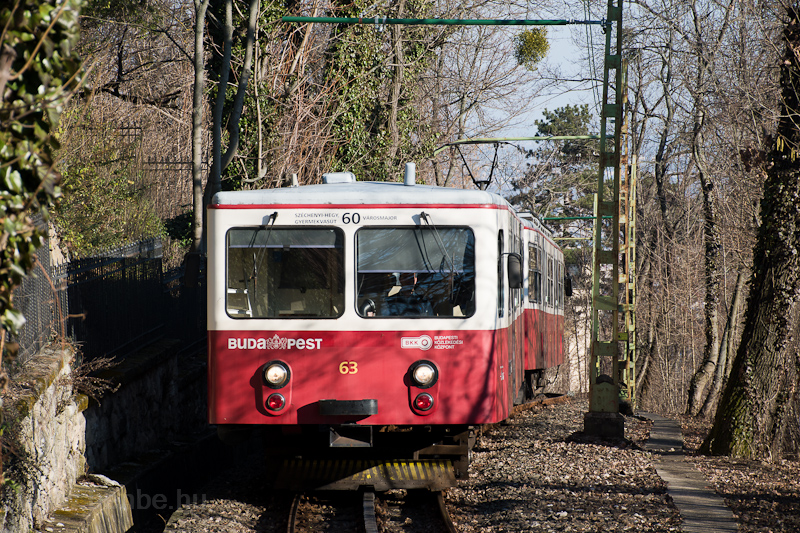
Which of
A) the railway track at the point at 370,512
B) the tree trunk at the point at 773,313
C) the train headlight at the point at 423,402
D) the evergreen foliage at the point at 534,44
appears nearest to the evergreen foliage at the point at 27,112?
the railway track at the point at 370,512

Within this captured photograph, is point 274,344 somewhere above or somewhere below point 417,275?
below

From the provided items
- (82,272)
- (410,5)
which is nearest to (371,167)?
(410,5)

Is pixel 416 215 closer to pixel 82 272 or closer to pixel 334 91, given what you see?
pixel 82 272

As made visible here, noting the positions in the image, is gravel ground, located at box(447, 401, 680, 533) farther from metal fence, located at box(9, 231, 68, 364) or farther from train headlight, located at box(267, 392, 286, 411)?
metal fence, located at box(9, 231, 68, 364)

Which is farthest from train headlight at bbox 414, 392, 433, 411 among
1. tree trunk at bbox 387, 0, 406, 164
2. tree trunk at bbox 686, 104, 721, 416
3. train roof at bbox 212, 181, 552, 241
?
tree trunk at bbox 686, 104, 721, 416

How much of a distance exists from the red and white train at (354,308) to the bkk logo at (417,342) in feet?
0.03

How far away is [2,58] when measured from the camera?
3596 millimetres

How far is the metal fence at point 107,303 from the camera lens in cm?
806

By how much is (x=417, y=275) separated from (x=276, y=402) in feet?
5.60

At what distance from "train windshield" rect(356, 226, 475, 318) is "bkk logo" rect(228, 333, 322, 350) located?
1.73ft

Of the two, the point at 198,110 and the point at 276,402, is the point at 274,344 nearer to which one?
the point at 276,402

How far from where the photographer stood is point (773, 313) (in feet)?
32.4

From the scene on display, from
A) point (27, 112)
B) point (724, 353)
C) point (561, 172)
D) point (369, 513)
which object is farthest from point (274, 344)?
point (561, 172)

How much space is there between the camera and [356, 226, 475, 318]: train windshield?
766 centimetres
